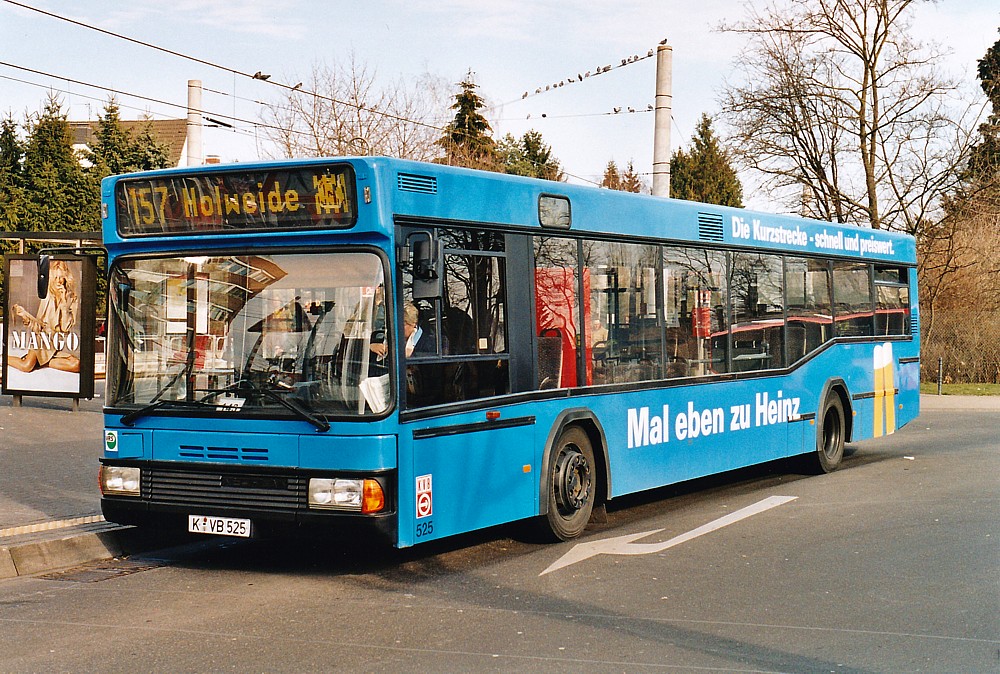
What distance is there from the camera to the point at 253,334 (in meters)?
7.95

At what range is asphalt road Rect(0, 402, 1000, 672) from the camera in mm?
6082

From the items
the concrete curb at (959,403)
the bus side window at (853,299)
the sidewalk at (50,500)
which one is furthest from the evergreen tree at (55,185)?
the bus side window at (853,299)

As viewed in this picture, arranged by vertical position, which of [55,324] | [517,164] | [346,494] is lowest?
[346,494]

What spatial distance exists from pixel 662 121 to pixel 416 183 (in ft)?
36.9

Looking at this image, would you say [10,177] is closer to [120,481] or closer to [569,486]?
[120,481]

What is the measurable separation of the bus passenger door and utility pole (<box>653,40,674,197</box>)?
31.8ft

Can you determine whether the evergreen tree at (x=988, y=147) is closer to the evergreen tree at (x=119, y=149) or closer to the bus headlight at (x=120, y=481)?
the evergreen tree at (x=119, y=149)

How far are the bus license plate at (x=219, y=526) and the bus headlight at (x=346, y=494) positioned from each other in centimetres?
51

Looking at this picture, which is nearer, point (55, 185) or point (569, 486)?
point (569, 486)

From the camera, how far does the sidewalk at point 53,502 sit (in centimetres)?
865

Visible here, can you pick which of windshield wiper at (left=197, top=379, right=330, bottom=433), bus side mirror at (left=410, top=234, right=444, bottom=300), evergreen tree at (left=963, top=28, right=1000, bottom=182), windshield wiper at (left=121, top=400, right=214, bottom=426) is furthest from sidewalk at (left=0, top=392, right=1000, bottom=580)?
evergreen tree at (left=963, top=28, right=1000, bottom=182)

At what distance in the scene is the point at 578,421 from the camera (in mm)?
9797

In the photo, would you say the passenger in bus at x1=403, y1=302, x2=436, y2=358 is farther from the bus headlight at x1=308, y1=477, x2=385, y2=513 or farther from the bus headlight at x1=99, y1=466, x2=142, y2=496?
the bus headlight at x1=99, y1=466, x2=142, y2=496

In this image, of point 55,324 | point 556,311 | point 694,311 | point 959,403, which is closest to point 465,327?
point 556,311
